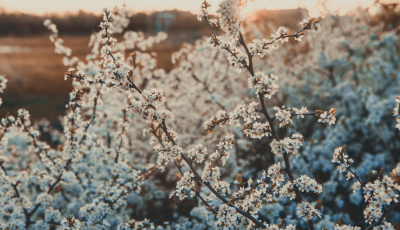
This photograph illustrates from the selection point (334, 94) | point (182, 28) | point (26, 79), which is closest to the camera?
point (334, 94)

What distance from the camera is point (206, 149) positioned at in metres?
2.12

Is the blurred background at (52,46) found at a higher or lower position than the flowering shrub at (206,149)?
higher

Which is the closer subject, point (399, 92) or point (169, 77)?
point (399, 92)

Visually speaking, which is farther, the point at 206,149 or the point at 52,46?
the point at 52,46

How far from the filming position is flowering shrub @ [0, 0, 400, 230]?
186 centimetres

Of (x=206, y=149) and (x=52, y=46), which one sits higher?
(x=52, y=46)

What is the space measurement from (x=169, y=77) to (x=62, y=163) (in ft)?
9.75

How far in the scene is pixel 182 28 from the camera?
41688mm

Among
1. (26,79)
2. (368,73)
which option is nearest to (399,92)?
(368,73)

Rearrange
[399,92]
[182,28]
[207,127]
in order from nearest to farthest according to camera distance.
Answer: [207,127]
[399,92]
[182,28]

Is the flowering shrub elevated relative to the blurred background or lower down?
lower down

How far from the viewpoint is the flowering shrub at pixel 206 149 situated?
1862 mm

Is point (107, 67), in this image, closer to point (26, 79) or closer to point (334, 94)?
point (334, 94)

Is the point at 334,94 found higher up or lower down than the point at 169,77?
lower down
